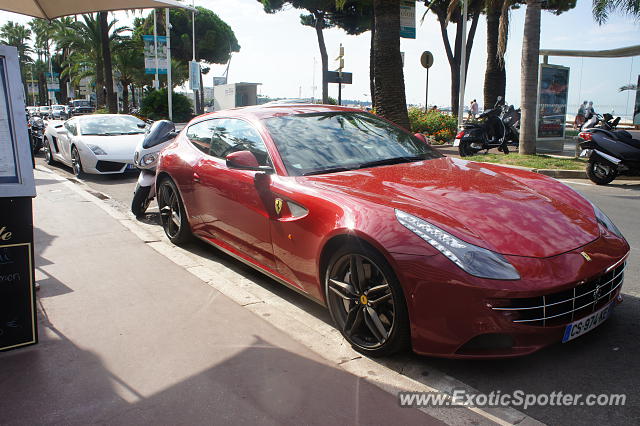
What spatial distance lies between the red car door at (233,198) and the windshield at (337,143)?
220mm

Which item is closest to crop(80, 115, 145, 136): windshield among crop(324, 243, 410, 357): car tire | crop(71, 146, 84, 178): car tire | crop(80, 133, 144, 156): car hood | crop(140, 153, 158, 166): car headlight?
crop(80, 133, 144, 156): car hood

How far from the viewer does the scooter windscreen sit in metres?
7.10

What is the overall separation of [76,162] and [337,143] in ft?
29.9

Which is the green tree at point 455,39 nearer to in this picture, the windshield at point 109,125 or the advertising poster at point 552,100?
the advertising poster at point 552,100

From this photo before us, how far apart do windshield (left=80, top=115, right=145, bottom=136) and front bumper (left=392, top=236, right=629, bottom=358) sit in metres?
10.6

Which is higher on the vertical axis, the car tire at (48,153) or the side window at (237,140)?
the side window at (237,140)

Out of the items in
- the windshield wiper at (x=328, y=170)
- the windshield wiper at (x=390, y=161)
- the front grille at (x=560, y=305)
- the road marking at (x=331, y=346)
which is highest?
the windshield wiper at (x=390, y=161)

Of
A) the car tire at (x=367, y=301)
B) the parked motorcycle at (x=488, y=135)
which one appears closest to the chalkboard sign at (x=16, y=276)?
the car tire at (x=367, y=301)

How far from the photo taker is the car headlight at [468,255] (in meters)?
2.61

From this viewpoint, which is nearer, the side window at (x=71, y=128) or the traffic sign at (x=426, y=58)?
the side window at (x=71, y=128)

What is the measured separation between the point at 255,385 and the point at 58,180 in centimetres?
878

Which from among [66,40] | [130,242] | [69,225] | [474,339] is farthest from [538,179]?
[66,40]

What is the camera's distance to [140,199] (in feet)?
22.8

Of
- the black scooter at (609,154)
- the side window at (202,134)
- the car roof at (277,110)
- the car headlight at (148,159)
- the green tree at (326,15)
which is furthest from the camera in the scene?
the green tree at (326,15)
